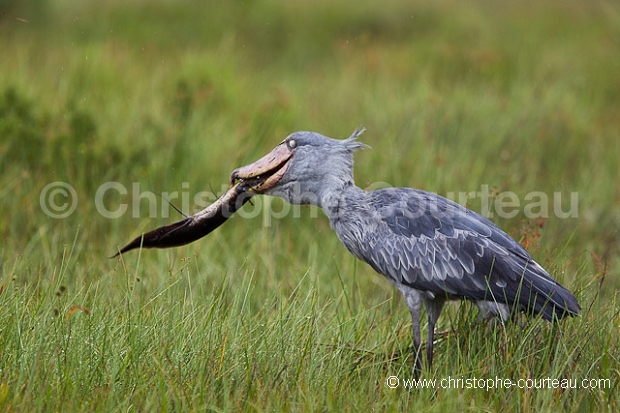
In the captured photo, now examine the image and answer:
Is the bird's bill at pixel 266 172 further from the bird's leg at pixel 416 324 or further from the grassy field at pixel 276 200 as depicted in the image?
the bird's leg at pixel 416 324

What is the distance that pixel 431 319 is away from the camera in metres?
4.17

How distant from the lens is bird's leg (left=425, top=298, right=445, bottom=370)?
13.4 ft

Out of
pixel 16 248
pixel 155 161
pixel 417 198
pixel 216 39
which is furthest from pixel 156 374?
pixel 216 39

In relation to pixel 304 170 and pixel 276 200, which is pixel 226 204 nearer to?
pixel 304 170

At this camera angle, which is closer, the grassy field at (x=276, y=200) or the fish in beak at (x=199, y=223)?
the grassy field at (x=276, y=200)

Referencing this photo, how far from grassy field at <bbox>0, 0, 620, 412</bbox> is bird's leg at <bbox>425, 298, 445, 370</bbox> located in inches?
3.6

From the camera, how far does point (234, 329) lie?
3914 mm

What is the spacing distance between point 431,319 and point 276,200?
8.47ft

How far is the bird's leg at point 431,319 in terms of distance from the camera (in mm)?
4070
